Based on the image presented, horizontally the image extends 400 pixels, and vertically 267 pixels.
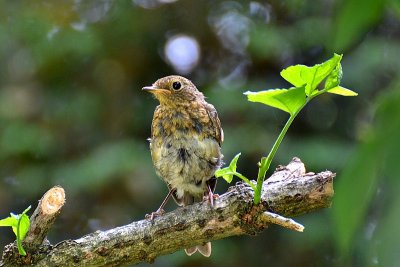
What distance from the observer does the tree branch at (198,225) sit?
2.45 meters

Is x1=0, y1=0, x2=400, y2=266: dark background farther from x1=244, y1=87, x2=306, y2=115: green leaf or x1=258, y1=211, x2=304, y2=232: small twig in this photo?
x1=244, y1=87, x2=306, y2=115: green leaf

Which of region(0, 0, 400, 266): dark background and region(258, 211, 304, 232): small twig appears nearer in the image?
region(258, 211, 304, 232): small twig

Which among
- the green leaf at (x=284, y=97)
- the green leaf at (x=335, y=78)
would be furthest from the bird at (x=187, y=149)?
the green leaf at (x=335, y=78)

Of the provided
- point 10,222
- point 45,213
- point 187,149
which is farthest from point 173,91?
point 10,222

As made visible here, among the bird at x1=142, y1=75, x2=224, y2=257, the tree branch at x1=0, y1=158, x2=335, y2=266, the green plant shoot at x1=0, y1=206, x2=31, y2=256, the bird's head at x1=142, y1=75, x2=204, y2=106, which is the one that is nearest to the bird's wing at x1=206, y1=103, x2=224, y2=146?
the bird at x1=142, y1=75, x2=224, y2=257

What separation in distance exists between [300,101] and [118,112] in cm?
431

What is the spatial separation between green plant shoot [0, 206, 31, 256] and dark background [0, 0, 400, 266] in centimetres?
255

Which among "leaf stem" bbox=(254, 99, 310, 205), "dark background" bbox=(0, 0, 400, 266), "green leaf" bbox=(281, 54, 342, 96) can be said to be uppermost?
"dark background" bbox=(0, 0, 400, 266)

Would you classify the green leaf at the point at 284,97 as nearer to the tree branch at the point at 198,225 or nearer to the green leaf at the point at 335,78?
the green leaf at the point at 335,78

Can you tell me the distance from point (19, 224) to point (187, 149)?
1291 mm

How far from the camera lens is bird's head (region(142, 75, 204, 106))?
12.6 ft

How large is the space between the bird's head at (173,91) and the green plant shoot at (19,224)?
1528mm

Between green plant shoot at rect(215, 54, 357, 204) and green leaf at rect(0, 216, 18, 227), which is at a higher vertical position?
green leaf at rect(0, 216, 18, 227)

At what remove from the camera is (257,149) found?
5109mm
